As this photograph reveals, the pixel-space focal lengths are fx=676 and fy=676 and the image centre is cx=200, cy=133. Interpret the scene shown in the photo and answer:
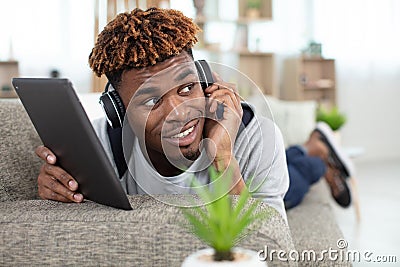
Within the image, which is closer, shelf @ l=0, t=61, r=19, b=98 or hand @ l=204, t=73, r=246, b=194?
hand @ l=204, t=73, r=246, b=194

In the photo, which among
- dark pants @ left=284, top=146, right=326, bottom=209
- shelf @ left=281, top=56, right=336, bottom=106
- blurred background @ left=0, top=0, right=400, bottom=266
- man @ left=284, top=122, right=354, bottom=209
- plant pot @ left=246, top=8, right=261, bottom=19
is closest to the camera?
dark pants @ left=284, top=146, right=326, bottom=209

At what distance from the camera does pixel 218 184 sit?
1095mm

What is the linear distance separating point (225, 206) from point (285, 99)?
5.77 m

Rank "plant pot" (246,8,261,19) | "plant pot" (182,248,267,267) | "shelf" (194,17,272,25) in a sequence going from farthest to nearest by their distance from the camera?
"plant pot" (246,8,261,19) → "shelf" (194,17,272,25) → "plant pot" (182,248,267,267)

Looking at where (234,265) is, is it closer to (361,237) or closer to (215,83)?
(215,83)

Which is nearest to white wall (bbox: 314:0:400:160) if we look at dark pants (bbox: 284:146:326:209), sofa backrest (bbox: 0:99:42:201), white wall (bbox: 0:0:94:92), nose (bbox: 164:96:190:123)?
white wall (bbox: 0:0:94:92)

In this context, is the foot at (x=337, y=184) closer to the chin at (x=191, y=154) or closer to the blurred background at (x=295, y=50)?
the blurred background at (x=295, y=50)

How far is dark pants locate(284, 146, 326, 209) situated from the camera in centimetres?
231

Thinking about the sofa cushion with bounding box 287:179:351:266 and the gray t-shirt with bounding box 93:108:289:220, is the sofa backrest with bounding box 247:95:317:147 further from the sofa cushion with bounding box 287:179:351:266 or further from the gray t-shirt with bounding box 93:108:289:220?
the gray t-shirt with bounding box 93:108:289:220

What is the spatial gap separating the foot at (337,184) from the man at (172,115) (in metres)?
1.97

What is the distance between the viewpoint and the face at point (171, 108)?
112cm

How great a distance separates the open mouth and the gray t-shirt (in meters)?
0.04

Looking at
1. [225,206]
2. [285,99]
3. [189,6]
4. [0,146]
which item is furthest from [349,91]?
[225,206]

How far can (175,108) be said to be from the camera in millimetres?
1124
